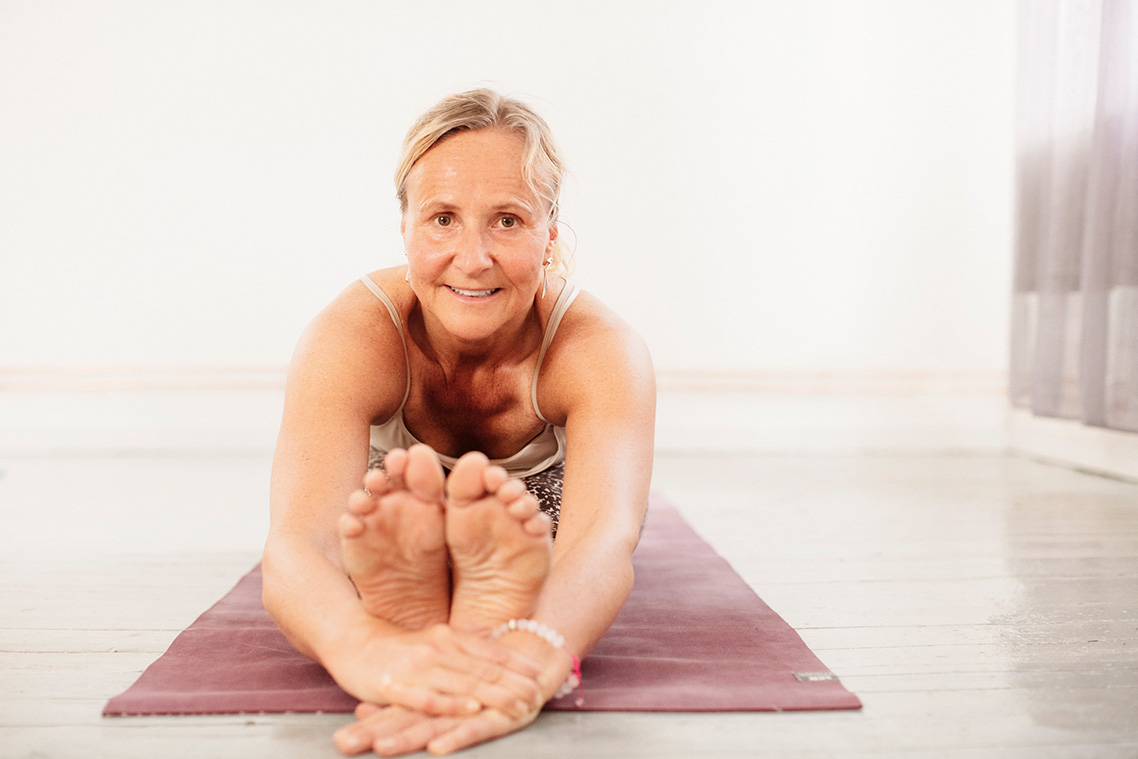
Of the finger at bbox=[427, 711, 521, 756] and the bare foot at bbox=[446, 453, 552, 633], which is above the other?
the bare foot at bbox=[446, 453, 552, 633]

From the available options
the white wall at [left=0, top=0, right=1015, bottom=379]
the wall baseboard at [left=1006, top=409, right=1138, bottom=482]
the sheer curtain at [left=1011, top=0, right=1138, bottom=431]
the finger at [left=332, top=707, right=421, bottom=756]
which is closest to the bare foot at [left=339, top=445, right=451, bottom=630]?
the finger at [left=332, top=707, right=421, bottom=756]

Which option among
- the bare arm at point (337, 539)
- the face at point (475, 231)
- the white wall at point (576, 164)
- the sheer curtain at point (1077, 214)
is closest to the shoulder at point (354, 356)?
the bare arm at point (337, 539)

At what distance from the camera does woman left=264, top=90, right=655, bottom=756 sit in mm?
925

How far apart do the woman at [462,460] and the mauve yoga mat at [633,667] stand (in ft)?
0.26

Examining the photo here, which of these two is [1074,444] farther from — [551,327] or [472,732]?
[472,732]

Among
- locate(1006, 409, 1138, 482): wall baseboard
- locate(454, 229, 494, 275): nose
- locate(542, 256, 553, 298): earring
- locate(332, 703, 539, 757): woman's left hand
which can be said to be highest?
locate(454, 229, 494, 275): nose

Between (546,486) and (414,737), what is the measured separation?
759 mm

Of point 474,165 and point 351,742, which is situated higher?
point 474,165

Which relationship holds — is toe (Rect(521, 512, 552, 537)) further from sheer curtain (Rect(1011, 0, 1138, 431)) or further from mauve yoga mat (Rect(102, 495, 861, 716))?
sheer curtain (Rect(1011, 0, 1138, 431))

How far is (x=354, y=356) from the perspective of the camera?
1.29 m

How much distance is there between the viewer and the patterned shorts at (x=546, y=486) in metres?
1.57

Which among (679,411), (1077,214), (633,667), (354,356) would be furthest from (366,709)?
(679,411)

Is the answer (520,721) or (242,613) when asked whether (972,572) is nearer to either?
(520,721)

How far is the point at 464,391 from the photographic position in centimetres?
150
